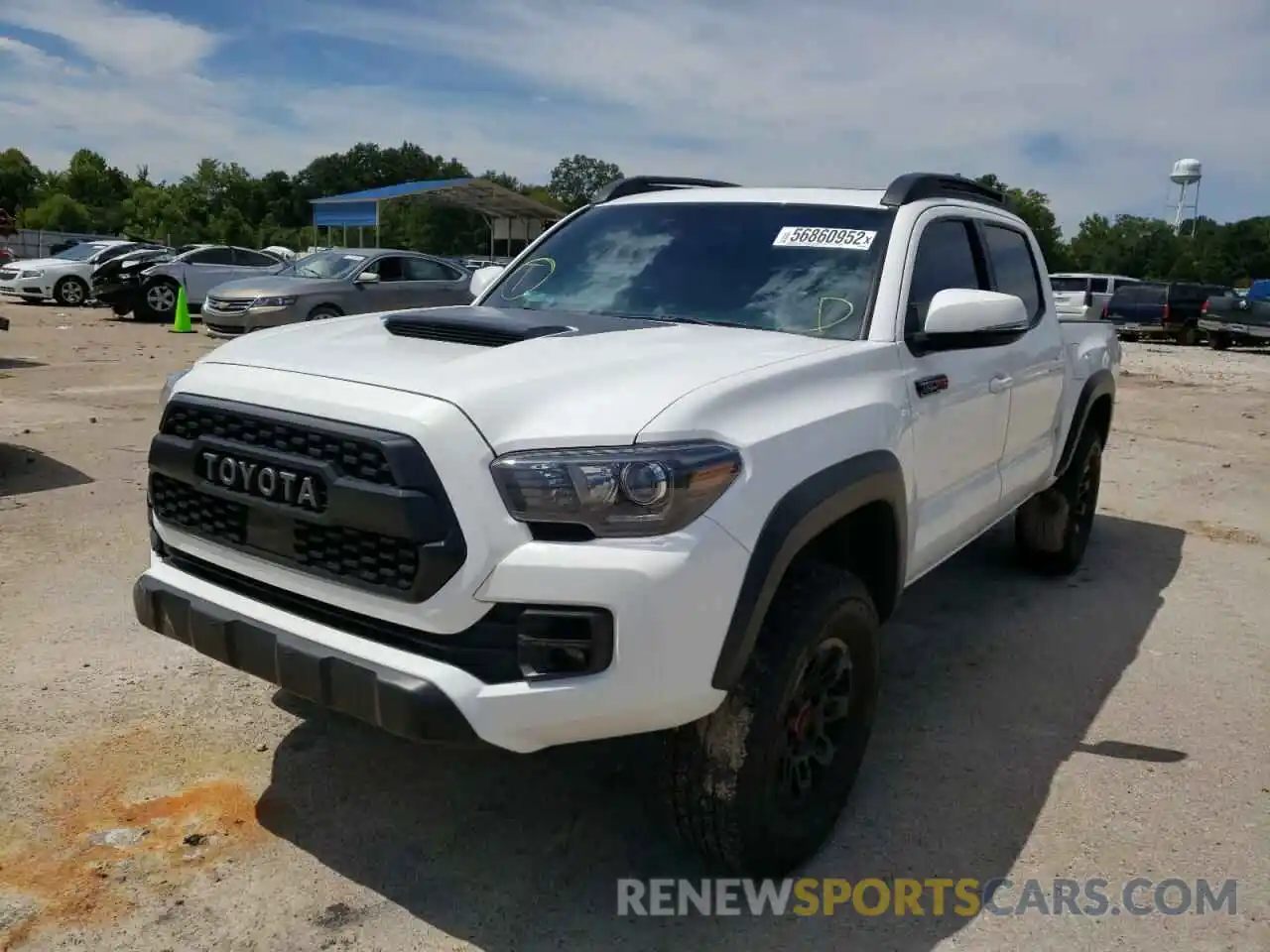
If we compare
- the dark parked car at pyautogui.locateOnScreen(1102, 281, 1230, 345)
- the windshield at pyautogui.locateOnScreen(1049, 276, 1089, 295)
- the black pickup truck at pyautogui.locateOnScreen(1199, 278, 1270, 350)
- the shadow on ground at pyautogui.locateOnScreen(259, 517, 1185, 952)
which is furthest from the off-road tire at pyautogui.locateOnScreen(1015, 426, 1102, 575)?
the windshield at pyautogui.locateOnScreen(1049, 276, 1089, 295)

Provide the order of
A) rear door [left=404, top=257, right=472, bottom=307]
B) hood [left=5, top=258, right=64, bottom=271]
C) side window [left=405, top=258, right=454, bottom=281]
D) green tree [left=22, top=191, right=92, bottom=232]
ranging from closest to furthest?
rear door [left=404, top=257, right=472, bottom=307], side window [left=405, top=258, right=454, bottom=281], hood [left=5, top=258, right=64, bottom=271], green tree [left=22, top=191, right=92, bottom=232]

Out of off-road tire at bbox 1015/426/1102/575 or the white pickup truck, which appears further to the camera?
off-road tire at bbox 1015/426/1102/575

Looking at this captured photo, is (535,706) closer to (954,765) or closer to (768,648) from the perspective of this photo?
(768,648)

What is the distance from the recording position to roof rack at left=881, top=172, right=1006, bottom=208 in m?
3.82

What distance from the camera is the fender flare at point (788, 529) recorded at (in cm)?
247

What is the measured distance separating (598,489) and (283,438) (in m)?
0.82

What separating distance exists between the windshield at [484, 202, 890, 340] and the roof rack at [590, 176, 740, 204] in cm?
31

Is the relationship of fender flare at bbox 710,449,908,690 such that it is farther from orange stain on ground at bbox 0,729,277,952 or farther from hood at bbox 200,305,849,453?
orange stain on ground at bbox 0,729,277,952

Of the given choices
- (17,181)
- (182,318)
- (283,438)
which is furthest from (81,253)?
(17,181)

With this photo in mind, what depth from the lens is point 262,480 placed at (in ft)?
8.69

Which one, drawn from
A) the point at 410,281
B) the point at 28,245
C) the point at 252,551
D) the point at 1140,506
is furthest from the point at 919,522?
the point at 28,245

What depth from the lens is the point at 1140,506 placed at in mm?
7699

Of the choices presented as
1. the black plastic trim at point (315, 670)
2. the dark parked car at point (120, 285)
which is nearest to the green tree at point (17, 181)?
the dark parked car at point (120, 285)

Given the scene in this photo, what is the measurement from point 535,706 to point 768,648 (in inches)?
25.1
